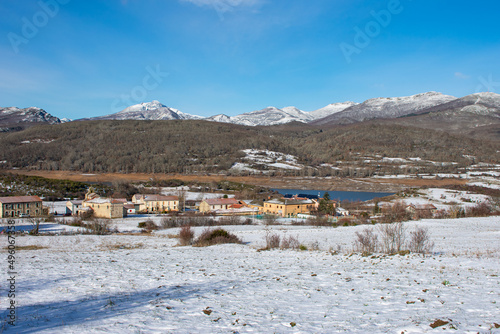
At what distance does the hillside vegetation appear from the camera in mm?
125250

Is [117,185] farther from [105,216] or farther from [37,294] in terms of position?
[37,294]

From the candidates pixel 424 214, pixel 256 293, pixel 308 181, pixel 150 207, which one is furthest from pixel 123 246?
pixel 308 181

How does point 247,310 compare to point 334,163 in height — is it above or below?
below

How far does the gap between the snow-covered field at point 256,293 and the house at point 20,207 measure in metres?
26.0

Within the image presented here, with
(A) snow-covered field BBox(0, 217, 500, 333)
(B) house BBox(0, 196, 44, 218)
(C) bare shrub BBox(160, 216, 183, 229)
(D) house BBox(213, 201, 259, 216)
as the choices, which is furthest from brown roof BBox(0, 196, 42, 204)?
(A) snow-covered field BBox(0, 217, 500, 333)

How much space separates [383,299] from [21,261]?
42.0 feet

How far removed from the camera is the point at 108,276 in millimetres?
9922

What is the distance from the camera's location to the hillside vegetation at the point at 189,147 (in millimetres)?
125250

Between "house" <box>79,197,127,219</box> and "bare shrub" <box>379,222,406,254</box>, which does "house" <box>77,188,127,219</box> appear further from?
"bare shrub" <box>379,222,406,254</box>

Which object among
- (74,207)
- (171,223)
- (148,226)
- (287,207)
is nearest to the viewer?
(148,226)

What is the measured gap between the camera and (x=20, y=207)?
1404 inches

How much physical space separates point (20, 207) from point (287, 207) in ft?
105

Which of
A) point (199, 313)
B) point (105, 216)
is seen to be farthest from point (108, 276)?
point (105, 216)

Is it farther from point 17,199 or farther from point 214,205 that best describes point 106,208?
point 214,205
